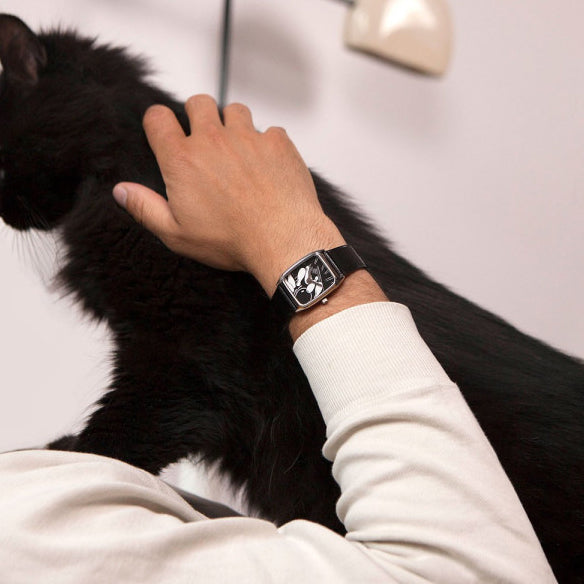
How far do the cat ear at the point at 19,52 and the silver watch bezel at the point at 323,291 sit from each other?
0.44m

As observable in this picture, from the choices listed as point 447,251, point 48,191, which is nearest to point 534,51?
point 447,251

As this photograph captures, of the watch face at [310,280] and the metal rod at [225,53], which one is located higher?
the metal rod at [225,53]

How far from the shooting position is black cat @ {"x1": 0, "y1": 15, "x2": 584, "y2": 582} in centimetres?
70

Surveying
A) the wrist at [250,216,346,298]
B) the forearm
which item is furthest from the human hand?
the forearm

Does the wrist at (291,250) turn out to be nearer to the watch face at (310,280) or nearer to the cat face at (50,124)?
the watch face at (310,280)

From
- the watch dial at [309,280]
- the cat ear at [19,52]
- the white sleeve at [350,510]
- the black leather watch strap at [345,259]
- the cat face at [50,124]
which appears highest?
the cat ear at [19,52]

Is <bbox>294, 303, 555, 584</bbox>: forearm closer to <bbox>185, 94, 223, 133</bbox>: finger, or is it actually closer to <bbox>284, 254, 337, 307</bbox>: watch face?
<bbox>284, 254, 337, 307</bbox>: watch face

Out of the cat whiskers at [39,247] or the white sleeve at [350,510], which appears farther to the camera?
the cat whiskers at [39,247]

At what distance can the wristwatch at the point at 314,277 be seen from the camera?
0.58m

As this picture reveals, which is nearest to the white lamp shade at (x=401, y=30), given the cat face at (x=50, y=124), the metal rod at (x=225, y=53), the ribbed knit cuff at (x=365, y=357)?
the metal rod at (x=225, y=53)

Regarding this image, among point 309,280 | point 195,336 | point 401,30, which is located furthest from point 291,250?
point 401,30

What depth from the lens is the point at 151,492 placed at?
46cm

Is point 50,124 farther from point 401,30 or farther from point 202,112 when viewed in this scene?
point 401,30

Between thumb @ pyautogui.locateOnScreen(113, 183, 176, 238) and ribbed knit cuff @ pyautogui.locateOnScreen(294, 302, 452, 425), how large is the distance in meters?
0.23
